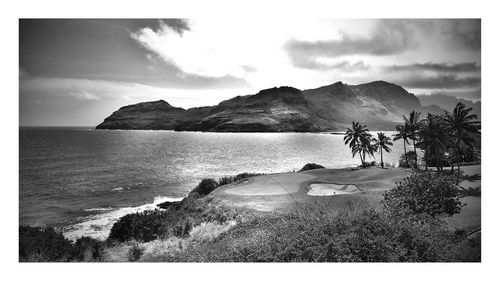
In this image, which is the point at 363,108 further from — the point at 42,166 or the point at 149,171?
the point at 42,166

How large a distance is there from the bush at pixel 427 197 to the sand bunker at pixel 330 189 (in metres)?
3.44

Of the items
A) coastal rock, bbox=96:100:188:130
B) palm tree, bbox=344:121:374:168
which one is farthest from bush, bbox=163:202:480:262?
palm tree, bbox=344:121:374:168

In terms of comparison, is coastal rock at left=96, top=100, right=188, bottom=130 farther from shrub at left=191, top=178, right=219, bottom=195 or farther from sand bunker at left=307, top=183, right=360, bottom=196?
sand bunker at left=307, top=183, right=360, bottom=196

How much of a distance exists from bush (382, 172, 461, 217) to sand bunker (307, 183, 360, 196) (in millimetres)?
3443

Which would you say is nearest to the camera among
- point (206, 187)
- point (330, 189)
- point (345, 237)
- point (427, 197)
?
point (345, 237)

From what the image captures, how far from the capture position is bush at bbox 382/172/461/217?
997 centimetres

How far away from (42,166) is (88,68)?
36.8 m

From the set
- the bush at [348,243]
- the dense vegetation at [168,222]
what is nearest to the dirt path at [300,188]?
the dense vegetation at [168,222]

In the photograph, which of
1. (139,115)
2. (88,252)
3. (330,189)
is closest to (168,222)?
(88,252)

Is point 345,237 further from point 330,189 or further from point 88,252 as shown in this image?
point 88,252

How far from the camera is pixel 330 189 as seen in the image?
15352 mm

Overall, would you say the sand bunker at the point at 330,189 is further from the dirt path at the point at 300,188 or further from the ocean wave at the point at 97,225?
the ocean wave at the point at 97,225

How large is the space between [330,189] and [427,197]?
5494 mm

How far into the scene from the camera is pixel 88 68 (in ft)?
38.9
